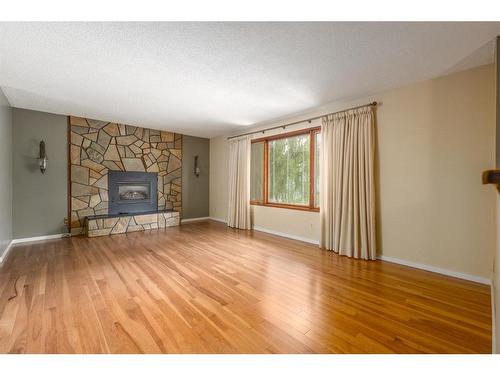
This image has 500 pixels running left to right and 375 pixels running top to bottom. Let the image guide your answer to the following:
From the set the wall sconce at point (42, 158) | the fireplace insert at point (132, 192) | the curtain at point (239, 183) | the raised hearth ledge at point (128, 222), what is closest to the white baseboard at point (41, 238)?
the raised hearth ledge at point (128, 222)

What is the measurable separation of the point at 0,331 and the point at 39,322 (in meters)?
0.20

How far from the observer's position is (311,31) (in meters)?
1.76

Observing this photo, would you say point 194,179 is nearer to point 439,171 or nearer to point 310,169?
point 310,169

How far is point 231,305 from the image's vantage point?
6.24ft

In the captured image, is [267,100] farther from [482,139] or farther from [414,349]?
[414,349]

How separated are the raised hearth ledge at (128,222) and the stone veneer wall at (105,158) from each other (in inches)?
12.5

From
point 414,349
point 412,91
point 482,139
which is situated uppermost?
point 412,91

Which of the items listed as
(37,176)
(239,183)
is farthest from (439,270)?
(37,176)

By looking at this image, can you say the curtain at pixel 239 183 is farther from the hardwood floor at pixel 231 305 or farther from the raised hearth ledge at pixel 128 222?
the hardwood floor at pixel 231 305

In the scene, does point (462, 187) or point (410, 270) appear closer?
point (462, 187)

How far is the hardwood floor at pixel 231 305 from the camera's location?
144 centimetres

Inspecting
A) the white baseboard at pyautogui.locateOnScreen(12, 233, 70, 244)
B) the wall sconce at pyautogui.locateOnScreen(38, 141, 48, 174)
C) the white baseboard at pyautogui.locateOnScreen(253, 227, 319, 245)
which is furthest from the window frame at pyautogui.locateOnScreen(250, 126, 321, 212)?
the wall sconce at pyautogui.locateOnScreen(38, 141, 48, 174)

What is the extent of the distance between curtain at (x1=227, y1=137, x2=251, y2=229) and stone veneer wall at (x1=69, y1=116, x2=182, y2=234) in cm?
161
